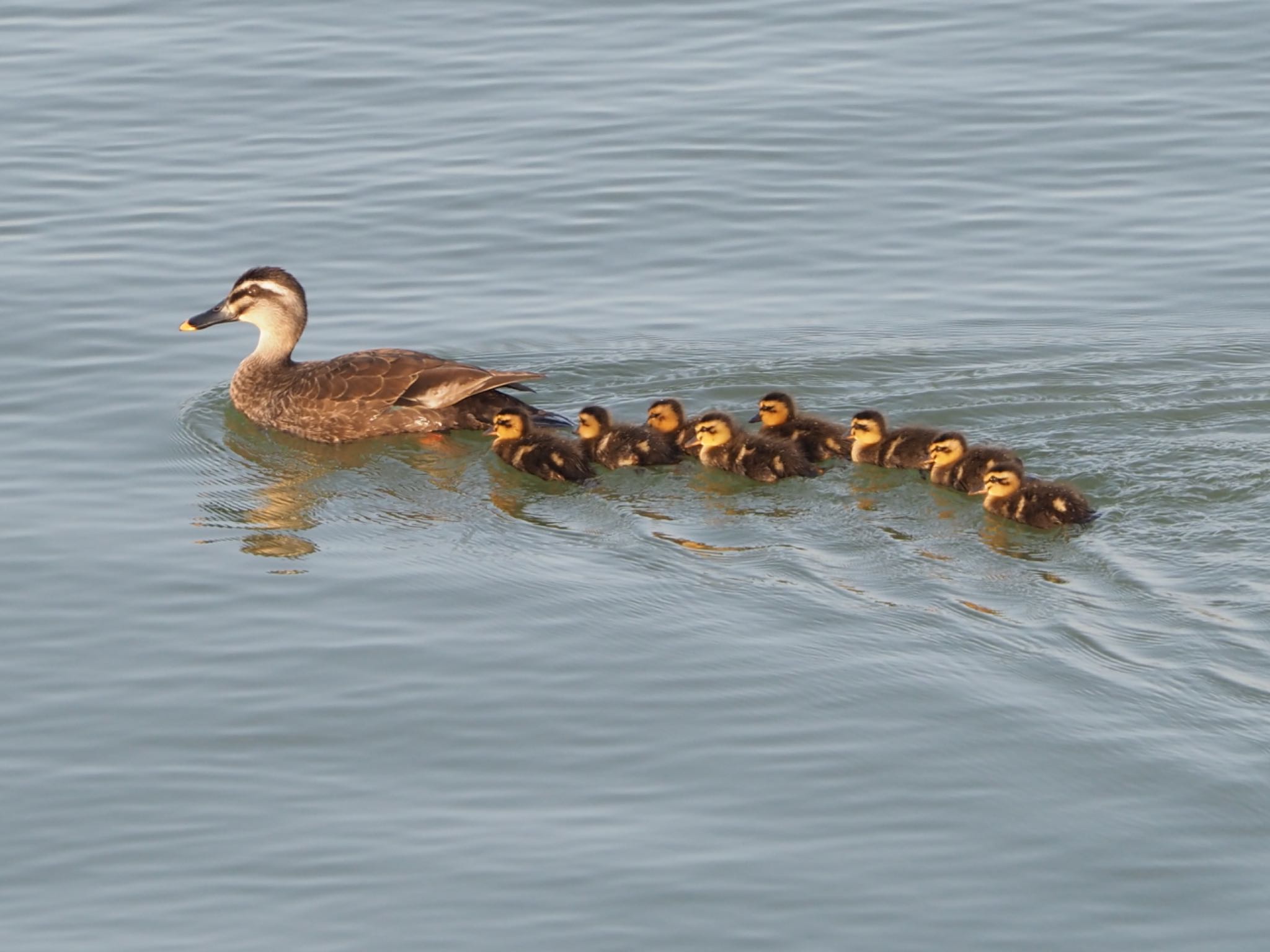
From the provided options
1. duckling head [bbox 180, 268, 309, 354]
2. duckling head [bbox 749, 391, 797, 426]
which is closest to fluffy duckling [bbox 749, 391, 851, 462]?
duckling head [bbox 749, 391, 797, 426]

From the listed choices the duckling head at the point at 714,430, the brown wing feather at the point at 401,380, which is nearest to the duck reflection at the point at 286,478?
the brown wing feather at the point at 401,380

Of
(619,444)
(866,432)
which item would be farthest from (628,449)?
(866,432)

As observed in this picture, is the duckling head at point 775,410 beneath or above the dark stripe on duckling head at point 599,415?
above

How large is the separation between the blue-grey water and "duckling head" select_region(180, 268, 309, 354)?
0.39 metres

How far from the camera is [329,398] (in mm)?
9766

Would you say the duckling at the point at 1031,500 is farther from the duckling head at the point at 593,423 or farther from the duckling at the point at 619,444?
the duckling head at the point at 593,423

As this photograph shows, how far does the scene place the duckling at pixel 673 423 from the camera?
30.3ft

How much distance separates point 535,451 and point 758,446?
3.08ft

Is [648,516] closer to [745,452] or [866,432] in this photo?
[745,452]

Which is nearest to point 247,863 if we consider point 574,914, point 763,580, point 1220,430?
point 574,914

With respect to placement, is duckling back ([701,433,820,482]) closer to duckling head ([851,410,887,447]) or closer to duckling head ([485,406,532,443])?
duckling head ([851,410,887,447])

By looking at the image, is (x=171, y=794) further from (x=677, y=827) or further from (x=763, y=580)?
(x=763, y=580)

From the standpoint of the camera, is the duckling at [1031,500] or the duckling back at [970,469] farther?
the duckling back at [970,469]

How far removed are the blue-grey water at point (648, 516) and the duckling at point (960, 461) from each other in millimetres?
109
